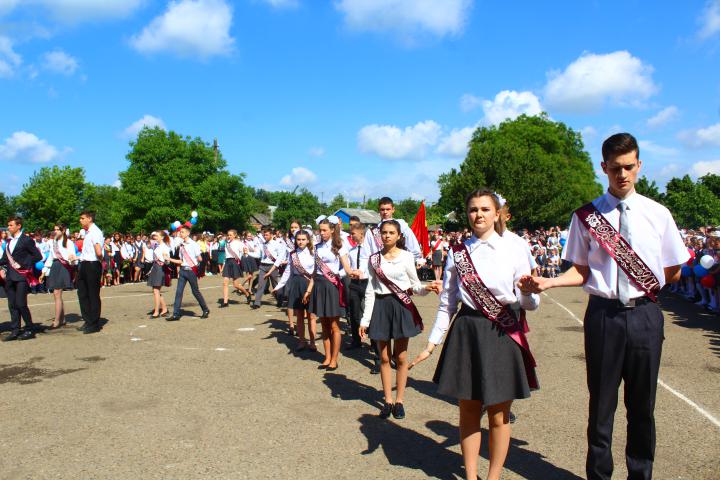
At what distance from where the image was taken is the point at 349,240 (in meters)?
8.62

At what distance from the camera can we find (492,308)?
12.0 feet

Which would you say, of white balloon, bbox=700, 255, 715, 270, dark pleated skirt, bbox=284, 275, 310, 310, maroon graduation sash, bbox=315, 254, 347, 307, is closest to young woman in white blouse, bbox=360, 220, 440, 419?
maroon graduation sash, bbox=315, 254, 347, 307

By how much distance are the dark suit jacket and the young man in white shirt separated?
9.25 m

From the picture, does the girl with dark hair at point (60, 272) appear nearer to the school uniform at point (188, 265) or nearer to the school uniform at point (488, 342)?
the school uniform at point (188, 265)

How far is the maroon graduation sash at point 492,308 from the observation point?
3.67 metres

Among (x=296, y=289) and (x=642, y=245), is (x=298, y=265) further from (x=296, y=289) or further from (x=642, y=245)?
(x=642, y=245)

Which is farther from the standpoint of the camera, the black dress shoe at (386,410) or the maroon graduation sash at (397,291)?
the maroon graduation sash at (397,291)

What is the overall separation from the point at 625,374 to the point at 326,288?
464 cm

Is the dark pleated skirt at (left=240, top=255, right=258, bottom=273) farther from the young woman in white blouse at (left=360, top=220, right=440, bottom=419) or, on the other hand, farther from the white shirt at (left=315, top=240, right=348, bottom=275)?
the young woman in white blouse at (left=360, top=220, right=440, bottom=419)

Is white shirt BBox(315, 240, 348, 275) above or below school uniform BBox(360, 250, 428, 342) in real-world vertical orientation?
above

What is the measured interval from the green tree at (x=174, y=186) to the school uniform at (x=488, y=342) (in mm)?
46224

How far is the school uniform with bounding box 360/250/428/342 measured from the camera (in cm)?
570

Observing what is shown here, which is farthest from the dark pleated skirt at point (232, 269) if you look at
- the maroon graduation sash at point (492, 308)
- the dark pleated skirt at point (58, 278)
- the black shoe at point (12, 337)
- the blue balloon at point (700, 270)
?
the maroon graduation sash at point (492, 308)

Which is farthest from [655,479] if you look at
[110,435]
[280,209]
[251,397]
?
[280,209]
